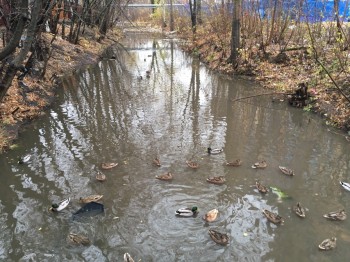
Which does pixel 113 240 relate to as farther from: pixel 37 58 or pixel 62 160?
pixel 37 58

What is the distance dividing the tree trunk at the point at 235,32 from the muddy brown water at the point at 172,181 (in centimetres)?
468

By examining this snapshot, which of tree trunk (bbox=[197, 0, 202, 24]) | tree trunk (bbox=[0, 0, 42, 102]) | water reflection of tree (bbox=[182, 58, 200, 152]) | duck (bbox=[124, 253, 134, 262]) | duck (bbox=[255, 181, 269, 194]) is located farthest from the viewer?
tree trunk (bbox=[197, 0, 202, 24])

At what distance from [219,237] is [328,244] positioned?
1687mm

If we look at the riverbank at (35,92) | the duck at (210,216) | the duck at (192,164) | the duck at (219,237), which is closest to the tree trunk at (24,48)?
the riverbank at (35,92)

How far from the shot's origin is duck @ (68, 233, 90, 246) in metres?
5.33

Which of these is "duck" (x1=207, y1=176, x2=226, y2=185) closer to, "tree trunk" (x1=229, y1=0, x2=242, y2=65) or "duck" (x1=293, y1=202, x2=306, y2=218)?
"duck" (x1=293, y1=202, x2=306, y2=218)

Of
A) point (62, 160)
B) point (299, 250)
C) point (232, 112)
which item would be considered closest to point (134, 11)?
point (232, 112)

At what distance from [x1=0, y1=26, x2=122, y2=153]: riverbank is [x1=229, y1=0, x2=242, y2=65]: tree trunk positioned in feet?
27.6

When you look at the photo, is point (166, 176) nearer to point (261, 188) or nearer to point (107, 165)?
point (107, 165)

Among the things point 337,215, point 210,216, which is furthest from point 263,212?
point 337,215

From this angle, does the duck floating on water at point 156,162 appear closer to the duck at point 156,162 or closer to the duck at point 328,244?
the duck at point 156,162

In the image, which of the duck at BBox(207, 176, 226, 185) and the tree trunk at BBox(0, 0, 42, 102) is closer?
the tree trunk at BBox(0, 0, 42, 102)

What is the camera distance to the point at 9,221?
5.89 metres

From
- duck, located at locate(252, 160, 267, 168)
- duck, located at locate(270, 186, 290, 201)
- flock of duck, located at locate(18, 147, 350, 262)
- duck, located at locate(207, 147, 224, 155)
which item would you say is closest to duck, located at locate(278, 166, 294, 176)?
flock of duck, located at locate(18, 147, 350, 262)
